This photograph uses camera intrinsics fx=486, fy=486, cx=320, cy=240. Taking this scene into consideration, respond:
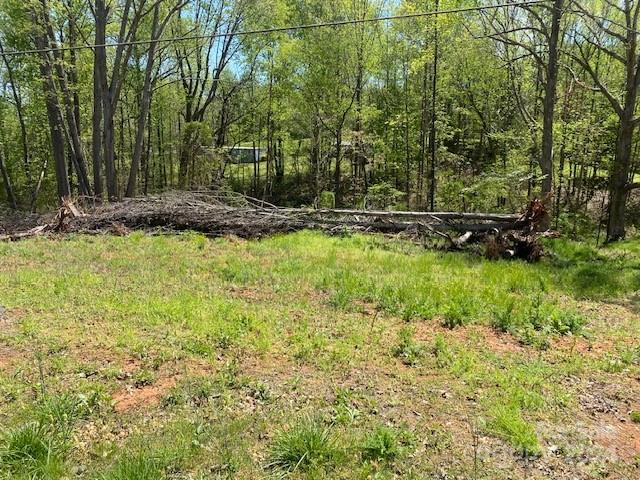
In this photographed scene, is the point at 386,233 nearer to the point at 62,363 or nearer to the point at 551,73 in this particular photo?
the point at 551,73

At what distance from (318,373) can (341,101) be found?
2008 cm

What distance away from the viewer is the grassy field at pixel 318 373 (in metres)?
3.22

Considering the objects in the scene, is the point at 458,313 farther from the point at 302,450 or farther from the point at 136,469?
the point at 136,469

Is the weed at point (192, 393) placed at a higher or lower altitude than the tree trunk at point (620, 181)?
lower

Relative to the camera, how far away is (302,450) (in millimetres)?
3207

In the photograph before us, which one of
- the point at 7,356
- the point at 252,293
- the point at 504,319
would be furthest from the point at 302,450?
the point at 252,293

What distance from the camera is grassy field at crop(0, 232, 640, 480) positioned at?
3225 millimetres

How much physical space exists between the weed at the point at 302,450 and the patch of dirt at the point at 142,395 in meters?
1.25

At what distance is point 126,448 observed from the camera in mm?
3297

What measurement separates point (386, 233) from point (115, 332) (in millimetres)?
7932

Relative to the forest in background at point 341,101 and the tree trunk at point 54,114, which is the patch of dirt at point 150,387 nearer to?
the forest in background at point 341,101

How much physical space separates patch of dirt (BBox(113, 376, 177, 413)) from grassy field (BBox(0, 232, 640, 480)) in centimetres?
2

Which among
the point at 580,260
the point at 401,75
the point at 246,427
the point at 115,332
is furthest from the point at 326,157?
Result: the point at 246,427

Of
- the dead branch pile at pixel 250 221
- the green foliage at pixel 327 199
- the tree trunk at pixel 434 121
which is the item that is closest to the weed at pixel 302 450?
the dead branch pile at pixel 250 221
